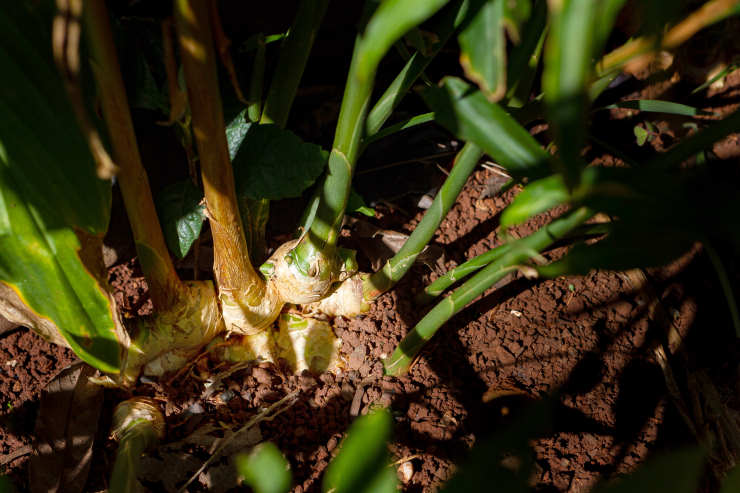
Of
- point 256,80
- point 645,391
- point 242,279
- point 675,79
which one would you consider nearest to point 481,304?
point 645,391

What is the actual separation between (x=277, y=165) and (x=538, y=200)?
36 cm

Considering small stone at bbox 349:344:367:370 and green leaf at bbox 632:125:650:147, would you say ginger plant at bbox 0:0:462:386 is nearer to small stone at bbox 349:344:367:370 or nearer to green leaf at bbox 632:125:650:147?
small stone at bbox 349:344:367:370

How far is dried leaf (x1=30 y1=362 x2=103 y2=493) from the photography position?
0.70 m

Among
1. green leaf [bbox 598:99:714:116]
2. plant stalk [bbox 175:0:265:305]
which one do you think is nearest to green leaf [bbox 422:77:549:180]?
plant stalk [bbox 175:0:265:305]

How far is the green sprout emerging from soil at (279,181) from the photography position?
348mm

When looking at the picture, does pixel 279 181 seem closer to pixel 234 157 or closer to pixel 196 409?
pixel 234 157

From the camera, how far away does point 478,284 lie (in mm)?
628

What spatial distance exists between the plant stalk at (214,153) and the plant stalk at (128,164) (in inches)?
2.6

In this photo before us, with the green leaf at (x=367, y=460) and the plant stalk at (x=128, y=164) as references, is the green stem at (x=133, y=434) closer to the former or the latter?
the plant stalk at (x=128, y=164)

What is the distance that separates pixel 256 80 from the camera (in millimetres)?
699

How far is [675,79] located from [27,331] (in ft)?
4.60

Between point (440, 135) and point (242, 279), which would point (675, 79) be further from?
point (242, 279)

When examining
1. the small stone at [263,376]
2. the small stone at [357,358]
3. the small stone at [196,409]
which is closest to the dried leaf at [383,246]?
the small stone at [357,358]

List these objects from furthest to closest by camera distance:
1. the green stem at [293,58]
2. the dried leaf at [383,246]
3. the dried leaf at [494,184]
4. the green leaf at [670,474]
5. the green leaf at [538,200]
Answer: the dried leaf at [494,184], the dried leaf at [383,246], the green stem at [293,58], the green leaf at [538,200], the green leaf at [670,474]
